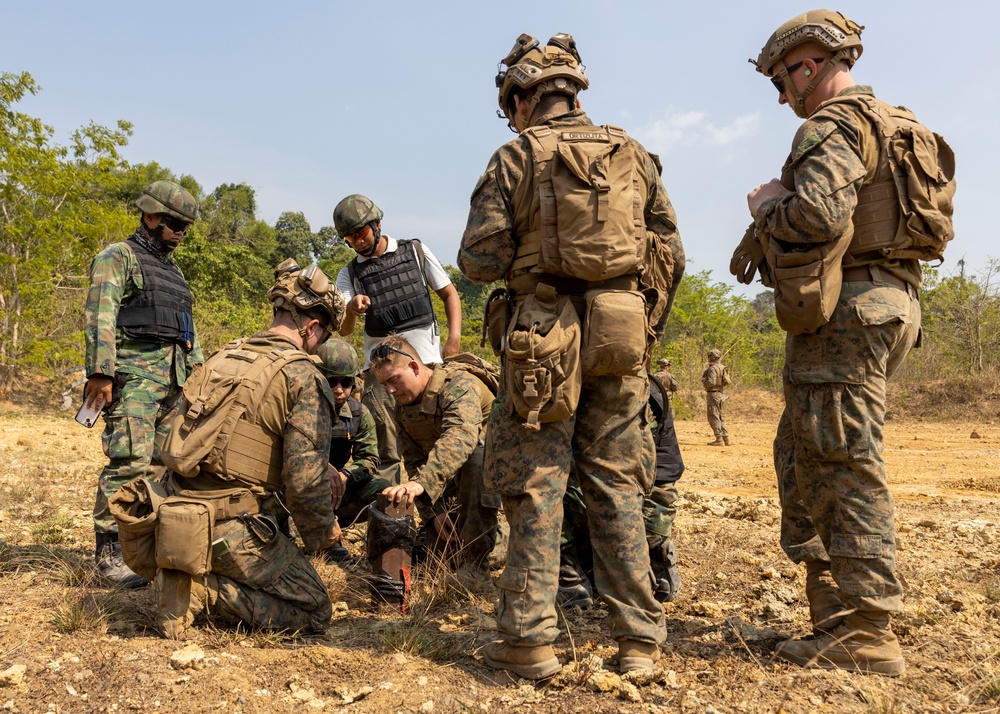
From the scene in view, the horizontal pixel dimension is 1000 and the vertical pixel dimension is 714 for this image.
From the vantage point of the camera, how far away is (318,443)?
11.3 ft

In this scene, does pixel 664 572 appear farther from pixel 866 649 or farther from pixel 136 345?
pixel 136 345

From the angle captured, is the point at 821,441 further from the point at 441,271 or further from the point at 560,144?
the point at 441,271

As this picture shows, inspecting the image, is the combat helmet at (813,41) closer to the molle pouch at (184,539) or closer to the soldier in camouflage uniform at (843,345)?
the soldier in camouflage uniform at (843,345)

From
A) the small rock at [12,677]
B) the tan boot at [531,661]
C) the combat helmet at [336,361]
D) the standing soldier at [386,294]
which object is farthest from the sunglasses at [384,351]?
the small rock at [12,677]

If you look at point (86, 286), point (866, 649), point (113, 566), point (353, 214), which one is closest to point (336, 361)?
point (353, 214)

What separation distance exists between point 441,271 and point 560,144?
101 inches

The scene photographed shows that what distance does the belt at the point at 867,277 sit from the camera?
2980 mm

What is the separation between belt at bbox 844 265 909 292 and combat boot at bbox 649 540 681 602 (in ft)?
5.46

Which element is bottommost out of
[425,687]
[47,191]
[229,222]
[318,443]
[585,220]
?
[425,687]

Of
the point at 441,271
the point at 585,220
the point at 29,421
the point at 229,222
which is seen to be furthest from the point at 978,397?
the point at 229,222

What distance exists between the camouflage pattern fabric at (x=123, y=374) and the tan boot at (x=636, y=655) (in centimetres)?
298

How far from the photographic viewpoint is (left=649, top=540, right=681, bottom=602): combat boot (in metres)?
3.82

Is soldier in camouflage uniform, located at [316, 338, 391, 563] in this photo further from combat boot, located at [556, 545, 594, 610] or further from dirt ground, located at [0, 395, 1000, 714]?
combat boot, located at [556, 545, 594, 610]

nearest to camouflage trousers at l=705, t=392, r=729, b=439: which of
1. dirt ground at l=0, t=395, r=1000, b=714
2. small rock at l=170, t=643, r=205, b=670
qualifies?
dirt ground at l=0, t=395, r=1000, b=714
